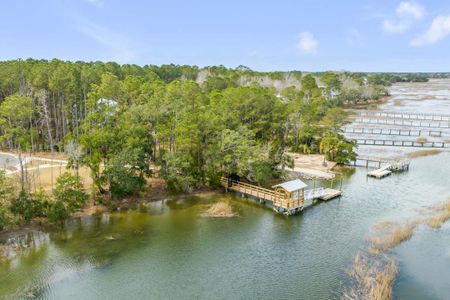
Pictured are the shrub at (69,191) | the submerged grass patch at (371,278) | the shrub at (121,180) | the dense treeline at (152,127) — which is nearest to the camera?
the submerged grass patch at (371,278)

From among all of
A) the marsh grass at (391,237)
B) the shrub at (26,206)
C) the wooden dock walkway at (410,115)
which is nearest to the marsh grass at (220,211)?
the marsh grass at (391,237)

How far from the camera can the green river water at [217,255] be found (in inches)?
865

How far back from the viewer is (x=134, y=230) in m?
30.1

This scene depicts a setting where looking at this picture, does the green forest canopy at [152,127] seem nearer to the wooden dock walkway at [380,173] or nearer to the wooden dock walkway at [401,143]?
the wooden dock walkway at [380,173]

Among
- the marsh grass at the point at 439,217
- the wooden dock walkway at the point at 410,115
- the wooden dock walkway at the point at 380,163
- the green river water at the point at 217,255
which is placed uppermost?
the wooden dock walkway at the point at 410,115

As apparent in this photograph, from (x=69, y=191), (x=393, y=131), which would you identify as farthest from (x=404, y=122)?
(x=69, y=191)

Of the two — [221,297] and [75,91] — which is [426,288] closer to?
[221,297]

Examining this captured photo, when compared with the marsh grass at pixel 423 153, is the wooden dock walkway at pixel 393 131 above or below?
above

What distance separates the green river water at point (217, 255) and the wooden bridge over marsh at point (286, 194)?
0.89 metres

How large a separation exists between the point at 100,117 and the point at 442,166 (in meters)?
46.8

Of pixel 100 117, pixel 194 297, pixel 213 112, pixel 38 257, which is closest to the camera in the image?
pixel 194 297

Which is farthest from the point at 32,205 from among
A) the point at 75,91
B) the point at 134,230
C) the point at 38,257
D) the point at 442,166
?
the point at 442,166

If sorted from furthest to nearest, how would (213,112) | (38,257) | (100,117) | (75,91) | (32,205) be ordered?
(75,91)
(213,112)
(100,117)
(32,205)
(38,257)

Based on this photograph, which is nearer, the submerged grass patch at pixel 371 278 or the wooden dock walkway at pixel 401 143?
the submerged grass patch at pixel 371 278
